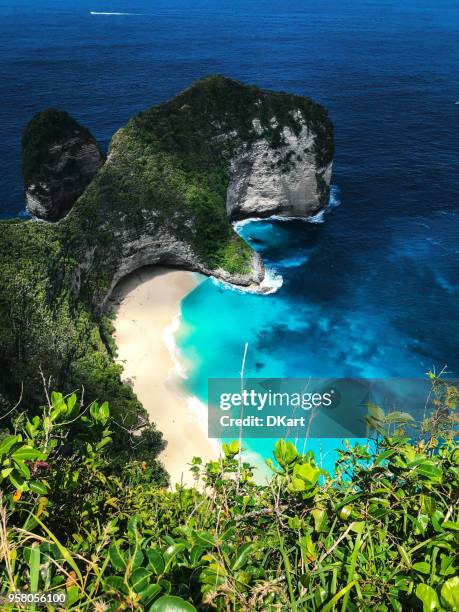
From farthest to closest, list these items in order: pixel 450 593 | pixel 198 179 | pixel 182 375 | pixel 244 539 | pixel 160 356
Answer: pixel 198 179
pixel 160 356
pixel 182 375
pixel 244 539
pixel 450 593

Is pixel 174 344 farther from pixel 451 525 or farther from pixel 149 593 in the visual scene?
pixel 149 593

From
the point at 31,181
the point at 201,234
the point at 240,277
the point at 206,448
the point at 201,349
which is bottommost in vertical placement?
the point at 206,448

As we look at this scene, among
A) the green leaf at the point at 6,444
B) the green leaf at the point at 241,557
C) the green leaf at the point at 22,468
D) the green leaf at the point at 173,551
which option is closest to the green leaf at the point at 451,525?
the green leaf at the point at 241,557

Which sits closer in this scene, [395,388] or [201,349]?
[395,388]

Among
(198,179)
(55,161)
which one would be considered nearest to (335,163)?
(198,179)

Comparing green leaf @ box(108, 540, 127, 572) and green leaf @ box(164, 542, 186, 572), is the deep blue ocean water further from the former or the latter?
green leaf @ box(108, 540, 127, 572)

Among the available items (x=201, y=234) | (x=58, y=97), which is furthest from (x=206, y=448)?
(x=58, y=97)

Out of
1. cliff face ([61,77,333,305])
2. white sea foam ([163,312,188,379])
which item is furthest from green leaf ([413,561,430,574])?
cliff face ([61,77,333,305])

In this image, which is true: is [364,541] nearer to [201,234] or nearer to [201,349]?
[201,349]
